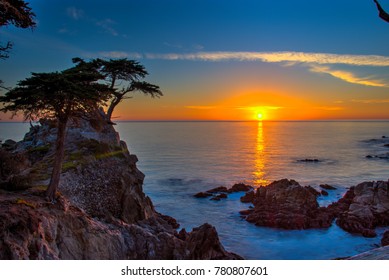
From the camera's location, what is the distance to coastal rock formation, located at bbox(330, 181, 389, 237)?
28297mm

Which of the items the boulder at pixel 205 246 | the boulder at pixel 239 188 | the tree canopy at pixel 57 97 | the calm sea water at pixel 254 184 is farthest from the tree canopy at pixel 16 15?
the boulder at pixel 239 188

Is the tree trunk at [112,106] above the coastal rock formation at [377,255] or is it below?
above

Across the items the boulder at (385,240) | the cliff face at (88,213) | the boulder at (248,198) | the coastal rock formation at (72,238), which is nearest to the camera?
the coastal rock formation at (72,238)

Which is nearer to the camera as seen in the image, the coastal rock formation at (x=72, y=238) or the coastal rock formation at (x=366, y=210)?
the coastal rock formation at (x=72, y=238)

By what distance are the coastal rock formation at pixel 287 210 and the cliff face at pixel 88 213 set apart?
9725mm

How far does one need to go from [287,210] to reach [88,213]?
67.4 feet

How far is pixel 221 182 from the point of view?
52906 millimetres

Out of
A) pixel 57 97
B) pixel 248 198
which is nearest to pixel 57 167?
pixel 57 97

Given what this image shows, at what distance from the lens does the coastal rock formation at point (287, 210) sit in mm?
29469

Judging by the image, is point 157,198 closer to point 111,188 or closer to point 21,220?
point 111,188

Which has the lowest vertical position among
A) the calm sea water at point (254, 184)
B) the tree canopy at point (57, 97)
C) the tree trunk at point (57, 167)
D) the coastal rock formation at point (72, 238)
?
the calm sea water at point (254, 184)

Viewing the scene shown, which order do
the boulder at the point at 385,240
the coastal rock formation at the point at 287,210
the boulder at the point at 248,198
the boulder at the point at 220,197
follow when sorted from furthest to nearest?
1. the boulder at the point at 220,197
2. the boulder at the point at 248,198
3. the coastal rock formation at the point at 287,210
4. the boulder at the point at 385,240

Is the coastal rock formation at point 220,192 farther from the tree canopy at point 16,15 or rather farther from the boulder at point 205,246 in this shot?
the tree canopy at point 16,15
